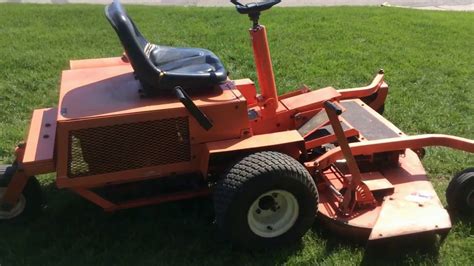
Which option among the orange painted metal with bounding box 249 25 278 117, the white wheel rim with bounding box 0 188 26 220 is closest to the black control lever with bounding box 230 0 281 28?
the orange painted metal with bounding box 249 25 278 117

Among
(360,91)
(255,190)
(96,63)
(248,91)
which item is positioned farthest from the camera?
A: (360,91)

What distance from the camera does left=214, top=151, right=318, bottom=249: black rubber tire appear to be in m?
3.23

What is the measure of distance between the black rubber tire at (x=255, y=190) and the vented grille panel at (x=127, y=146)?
39 centimetres

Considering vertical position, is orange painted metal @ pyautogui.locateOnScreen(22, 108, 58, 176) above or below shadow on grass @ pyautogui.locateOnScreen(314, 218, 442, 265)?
above

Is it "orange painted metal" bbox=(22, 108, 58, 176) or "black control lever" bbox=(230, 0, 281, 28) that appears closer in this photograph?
"orange painted metal" bbox=(22, 108, 58, 176)

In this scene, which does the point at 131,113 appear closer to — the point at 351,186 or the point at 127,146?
the point at 127,146

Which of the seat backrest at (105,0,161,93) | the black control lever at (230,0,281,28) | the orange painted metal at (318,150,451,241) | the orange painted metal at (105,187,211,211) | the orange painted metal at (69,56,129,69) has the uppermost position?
the black control lever at (230,0,281,28)

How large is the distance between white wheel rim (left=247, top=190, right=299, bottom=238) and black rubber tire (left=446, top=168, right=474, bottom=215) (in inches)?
44.6

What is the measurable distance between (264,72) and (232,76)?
104 inches

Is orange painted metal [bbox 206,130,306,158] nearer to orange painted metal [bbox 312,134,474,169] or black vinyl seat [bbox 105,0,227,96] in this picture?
orange painted metal [bbox 312,134,474,169]

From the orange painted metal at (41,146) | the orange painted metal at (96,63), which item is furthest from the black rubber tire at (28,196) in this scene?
the orange painted metal at (96,63)

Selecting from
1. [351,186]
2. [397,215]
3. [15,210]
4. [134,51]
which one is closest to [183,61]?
[134,51]

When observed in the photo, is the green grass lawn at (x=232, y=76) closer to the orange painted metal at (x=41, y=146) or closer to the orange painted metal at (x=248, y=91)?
the orange painted metal at (x=41, y=146)

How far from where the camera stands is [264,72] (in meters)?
3.80
